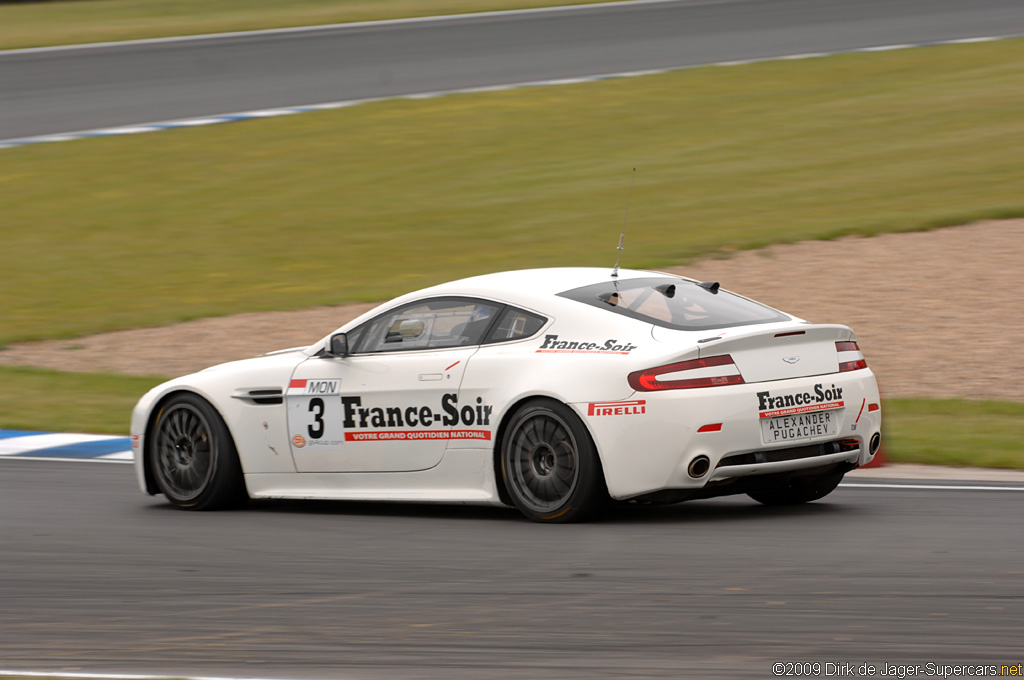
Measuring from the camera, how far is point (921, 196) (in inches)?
878

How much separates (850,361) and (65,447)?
653cm

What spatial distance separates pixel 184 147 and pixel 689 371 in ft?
72.5

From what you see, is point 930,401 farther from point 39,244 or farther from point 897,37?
point 897,37

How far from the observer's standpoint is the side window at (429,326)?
8.59m

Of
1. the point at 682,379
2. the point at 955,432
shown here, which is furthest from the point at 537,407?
the point at 955,432

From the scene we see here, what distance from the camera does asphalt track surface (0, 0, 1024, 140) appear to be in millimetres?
31547

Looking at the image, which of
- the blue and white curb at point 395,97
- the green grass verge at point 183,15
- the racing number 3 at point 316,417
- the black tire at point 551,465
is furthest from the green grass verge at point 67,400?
the green grass verge at point 183,15

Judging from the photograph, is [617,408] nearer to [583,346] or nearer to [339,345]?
[583,346]

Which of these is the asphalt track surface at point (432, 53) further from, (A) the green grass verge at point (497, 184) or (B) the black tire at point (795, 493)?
(B) the black tire at point (795, 493)

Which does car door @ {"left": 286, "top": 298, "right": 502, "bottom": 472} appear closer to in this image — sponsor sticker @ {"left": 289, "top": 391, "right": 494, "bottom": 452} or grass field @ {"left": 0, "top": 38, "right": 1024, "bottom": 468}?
sponsor sticker @ {"left": 289, "top": 391, "right": 494, "bottom": 452}

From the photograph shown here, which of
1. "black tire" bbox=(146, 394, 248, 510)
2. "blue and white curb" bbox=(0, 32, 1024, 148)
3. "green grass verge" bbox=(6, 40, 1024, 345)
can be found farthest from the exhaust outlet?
"blue and white curb" bbox=(0, 32, 1024, 148)

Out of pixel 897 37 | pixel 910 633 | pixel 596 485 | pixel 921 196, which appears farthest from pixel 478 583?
pixel 897 37

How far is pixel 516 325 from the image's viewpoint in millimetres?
8414

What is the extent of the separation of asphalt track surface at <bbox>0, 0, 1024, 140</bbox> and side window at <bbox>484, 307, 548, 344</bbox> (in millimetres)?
22950
